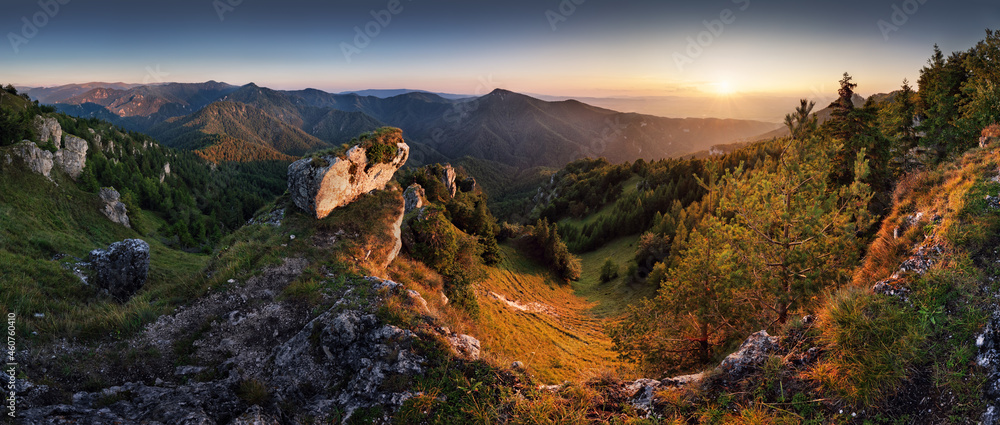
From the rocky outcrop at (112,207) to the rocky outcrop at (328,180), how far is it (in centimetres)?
4477

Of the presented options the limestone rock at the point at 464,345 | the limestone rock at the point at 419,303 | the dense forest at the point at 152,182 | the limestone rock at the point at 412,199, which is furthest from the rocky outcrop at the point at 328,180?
the dense forest at the point at 152,182

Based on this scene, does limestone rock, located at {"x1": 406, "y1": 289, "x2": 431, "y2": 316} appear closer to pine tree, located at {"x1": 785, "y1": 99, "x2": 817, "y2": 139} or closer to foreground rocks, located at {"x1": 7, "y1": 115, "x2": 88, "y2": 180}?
pine tree, located at {"x1": 785, "y1": 99, "x2": 817, "y2": 139}

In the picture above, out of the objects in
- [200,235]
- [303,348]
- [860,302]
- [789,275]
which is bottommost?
[200,235]

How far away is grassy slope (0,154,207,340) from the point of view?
954cm

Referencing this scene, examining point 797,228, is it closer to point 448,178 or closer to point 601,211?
point 448,178

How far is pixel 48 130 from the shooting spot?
2012 inches

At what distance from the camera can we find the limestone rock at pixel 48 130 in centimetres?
4768

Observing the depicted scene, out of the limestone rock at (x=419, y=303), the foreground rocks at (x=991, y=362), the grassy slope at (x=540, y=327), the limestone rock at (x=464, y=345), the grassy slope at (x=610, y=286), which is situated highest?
the foreground rocks at (x=991, y=362)

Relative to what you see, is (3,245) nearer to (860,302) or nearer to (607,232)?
(860,302)

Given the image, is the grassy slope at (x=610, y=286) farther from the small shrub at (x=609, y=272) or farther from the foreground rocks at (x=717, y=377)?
the foreground rocks at (x=717, y=377)

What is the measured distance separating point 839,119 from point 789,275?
2360 centimetres

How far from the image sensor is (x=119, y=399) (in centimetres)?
727

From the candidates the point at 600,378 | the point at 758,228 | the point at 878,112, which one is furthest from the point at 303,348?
the point at 878,112

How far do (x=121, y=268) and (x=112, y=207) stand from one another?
46.9 meters
